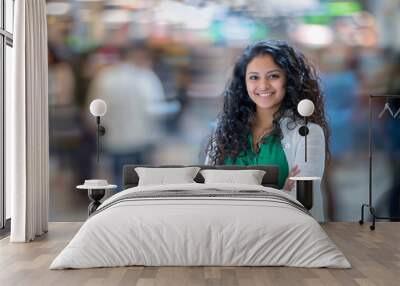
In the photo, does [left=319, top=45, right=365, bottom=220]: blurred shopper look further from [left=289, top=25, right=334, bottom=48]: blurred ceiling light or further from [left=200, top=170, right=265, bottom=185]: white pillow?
[left=200, top=170, right=265, bottom=185]: white pillow

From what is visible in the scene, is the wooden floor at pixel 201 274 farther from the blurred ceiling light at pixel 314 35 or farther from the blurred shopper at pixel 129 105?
the blurred ceiling light at pixel 314 35

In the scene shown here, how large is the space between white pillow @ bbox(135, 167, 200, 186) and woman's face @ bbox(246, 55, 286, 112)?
121 cm

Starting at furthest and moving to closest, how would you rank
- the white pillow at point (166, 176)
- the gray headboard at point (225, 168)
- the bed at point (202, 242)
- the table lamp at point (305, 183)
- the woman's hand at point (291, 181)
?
the woman's hand at point (291, 181), the gray headboard at point (225, 168), the table lamp at point (305, 183), the white pillow at point (166, 176), the bed at point (202, 242)

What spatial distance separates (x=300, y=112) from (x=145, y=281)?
3.64 metres

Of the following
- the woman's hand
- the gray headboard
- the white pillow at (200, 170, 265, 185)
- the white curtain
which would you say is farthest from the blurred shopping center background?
the white curtain

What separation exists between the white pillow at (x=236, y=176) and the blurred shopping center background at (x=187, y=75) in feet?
2.39

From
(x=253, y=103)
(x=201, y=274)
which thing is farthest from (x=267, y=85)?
(x=201, y=274)

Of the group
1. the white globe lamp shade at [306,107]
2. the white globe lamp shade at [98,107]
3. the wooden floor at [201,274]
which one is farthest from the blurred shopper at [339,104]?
the white globe lamp shade at [98,107]

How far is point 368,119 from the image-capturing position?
7609 millimetres

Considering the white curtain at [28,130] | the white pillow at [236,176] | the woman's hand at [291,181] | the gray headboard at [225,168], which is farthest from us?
the woman's hand at [291,181]

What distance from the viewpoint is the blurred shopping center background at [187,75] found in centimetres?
761

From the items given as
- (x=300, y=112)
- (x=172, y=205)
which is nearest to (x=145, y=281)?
(x=172, y=205)

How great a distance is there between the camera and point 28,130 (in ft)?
20.5

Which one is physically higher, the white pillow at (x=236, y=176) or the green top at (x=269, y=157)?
the green top at (x=269, y=157)
